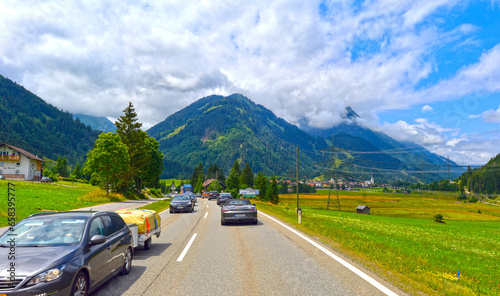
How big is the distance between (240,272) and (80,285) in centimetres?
352

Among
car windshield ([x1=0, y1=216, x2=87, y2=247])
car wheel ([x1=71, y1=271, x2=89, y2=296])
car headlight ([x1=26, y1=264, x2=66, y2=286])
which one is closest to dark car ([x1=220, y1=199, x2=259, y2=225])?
car windshield ([x1=0, y1=216, x2=87, y2=247])

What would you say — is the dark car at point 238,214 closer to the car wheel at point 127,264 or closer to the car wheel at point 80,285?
the car wheel at point 127,264

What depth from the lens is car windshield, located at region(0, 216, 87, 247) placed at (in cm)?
570

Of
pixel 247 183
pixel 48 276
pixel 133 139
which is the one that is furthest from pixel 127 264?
pixel 247 183

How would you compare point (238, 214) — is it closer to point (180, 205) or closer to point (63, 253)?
point (180, 205)

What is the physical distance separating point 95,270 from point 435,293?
20.8 feet

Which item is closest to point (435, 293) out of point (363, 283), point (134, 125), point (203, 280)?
point (363, 283)

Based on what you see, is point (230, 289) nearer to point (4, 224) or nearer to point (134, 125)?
point (4, 224)

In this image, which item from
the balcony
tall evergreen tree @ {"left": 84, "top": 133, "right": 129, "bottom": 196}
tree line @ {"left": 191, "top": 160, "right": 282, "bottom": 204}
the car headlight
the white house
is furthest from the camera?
tree line @ {"left": 191, "top": 160, "right": 282, "bottom": 204}

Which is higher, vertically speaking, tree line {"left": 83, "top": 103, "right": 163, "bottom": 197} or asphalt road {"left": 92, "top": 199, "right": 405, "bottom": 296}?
tree line {"left": 83, "top": 103, "right": 163, "bottom": 197}

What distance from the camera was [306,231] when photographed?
1539cm

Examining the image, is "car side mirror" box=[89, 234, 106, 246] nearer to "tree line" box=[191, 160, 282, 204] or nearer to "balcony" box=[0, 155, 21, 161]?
"tree line" box=[191, 160, 282, 204]

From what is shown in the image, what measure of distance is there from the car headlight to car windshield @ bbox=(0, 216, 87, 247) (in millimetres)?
958

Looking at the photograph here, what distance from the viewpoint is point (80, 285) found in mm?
5262
